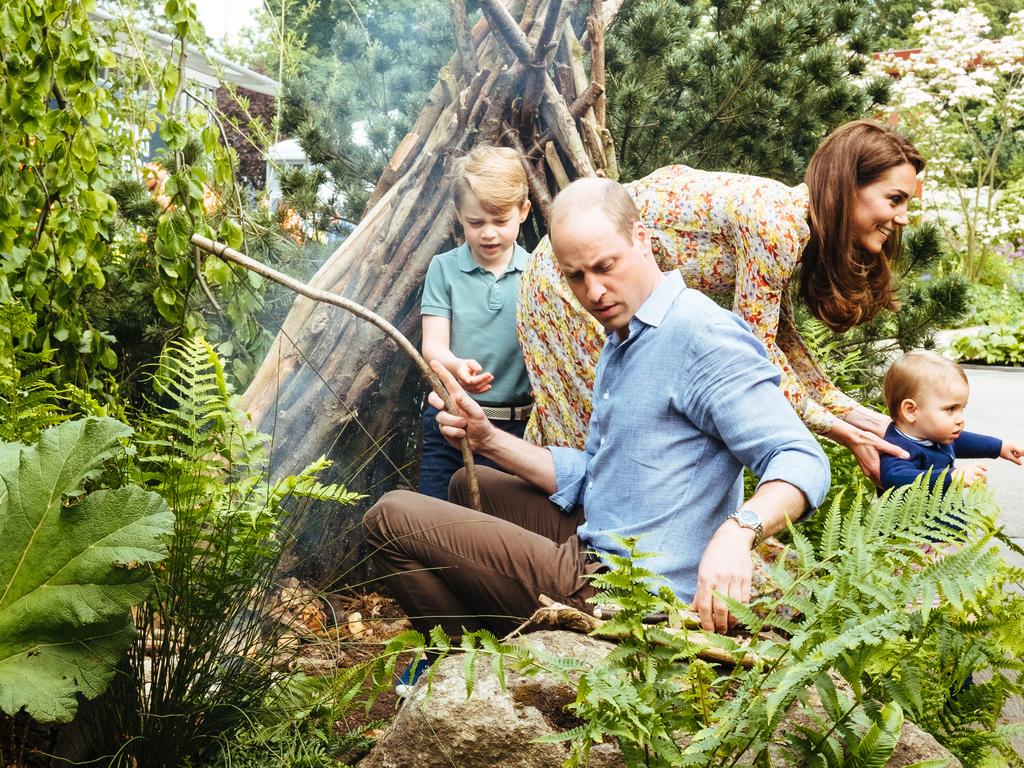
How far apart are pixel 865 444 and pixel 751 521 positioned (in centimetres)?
150

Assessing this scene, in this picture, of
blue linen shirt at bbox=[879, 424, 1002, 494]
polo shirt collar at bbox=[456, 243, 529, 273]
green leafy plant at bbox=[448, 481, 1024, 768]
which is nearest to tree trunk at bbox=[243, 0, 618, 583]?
polo shirt collar at bbox=[456, 243, 529, 273]

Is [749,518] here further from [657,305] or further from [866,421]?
[866,421]

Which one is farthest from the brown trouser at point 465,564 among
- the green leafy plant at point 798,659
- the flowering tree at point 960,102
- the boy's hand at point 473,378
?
the flowering tree at point 960,102

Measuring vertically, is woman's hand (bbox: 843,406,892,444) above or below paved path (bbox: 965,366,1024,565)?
above

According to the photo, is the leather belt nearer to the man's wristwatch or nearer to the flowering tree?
the man's wristwatch

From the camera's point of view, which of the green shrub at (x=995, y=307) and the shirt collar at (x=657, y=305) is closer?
the shirt collar at (x=657, y=305)

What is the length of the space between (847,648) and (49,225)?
11.8 ft

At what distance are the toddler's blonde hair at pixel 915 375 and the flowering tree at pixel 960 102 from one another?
13.4 metres

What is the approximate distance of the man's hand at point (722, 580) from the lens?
79.4 inches

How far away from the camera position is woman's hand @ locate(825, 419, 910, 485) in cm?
339

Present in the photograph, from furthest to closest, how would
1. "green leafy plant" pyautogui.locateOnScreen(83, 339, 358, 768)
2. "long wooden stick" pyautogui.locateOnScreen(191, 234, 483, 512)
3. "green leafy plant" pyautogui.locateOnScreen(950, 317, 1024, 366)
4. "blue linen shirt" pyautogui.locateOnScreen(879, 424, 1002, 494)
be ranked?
"green leafy plant" pyautogui.locateOnScreen(950, 317, 1024, 366) < "blue linen shirt" pyautogui.locateOnScreen(879, 424, 1002, 494) < "long wooden stick" pyautogui.locateOnScreen(191, 234, 483, 512) < "green leafy plant" pyautogui.locateOnScreen(83, 339, 358, 768)

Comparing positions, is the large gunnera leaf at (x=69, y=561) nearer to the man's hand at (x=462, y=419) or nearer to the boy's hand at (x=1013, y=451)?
the man's hand at (x=462, y=419)

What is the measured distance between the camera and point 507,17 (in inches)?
150

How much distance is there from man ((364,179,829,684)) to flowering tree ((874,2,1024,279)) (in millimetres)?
14867
